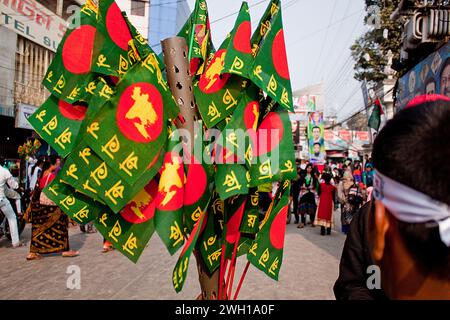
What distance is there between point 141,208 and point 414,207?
94 cm

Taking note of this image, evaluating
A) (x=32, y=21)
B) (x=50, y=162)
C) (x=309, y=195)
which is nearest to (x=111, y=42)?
(x=50, y=162)

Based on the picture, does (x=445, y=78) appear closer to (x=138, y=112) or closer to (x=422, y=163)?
(x=138, y=112)

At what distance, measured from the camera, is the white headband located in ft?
2.16

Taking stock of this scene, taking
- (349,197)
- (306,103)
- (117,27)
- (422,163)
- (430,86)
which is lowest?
(349,197)

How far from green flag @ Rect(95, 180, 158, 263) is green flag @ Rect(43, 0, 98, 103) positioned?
1.48 feet

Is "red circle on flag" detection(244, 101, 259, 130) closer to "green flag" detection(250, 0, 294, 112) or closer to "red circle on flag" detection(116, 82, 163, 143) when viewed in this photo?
"green flag" detection(250, 0, 294, 112)

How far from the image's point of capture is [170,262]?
488 cm

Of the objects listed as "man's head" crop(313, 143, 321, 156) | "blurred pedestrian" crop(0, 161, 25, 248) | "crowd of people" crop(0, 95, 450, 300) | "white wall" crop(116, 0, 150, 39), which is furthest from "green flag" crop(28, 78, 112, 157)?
"white wall" crop(116, 0, 150, 39)

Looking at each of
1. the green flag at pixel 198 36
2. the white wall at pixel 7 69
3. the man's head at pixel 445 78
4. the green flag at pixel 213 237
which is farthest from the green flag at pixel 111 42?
the white wall at pixel 7 69

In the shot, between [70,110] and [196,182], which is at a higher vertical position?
[70,110]

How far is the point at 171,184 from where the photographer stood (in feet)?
4.17

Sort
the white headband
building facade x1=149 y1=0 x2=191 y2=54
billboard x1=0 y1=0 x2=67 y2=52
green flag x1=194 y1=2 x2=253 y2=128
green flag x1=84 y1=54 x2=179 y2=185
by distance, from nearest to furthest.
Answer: the white headband → green flag x1=84 y1=54 x2=179 y2=185 → green flag x1=194 y1=2 x2=253 y2=128 → billboard x1=0 y1=0 x2=67 y2=52 → building facade x1=149 y1=0 x2=191 y2=54

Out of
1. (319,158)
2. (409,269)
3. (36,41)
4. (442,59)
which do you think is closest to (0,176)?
(409,269)
